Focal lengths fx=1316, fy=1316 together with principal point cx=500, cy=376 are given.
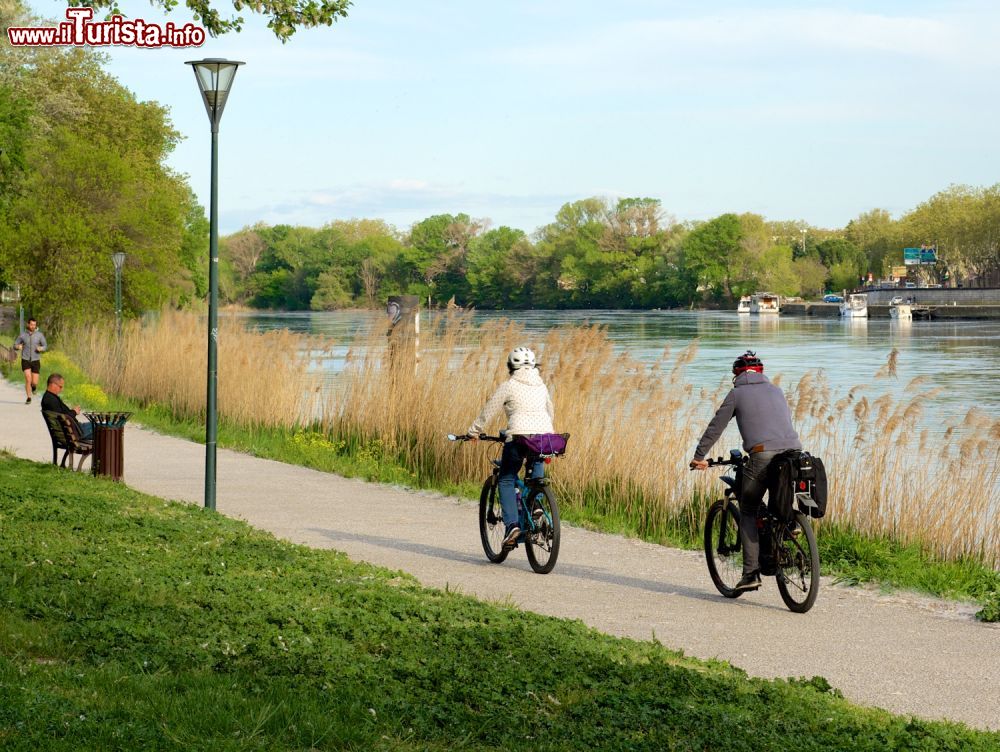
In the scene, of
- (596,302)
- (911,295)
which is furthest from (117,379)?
(596,302)

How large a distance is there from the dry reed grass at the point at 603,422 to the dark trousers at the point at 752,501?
9.56ft

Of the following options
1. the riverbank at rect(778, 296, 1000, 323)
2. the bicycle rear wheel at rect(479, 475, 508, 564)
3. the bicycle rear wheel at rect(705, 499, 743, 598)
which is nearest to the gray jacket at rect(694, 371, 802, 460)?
the bicycle rear wheel at rect(705, 499, 743, 598)

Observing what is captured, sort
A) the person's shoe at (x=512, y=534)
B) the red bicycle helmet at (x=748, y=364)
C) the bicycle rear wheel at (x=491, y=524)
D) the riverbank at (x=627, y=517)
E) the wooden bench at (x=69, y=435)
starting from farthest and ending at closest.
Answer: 1. the wooden bench at (x=69, y=435)
2. the bicycle rear wheel at (x=491, y=524)
3. the riverbank at (x=627, y=517)
4. the person's shoe at (x=512, y=534)
5. the red bicycle helmet at (x=748, y=364)

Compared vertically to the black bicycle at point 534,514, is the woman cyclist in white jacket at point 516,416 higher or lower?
higher

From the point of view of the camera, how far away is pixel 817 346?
65.7 meters

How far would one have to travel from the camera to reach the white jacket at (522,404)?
8.95 metres

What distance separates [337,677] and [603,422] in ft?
26.2

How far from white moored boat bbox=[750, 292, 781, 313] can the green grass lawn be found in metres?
128

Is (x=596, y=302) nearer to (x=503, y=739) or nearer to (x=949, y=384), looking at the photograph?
(x=949, y=384)

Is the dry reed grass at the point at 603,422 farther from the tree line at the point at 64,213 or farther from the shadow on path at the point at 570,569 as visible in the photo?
the tree line at the point at 64,213

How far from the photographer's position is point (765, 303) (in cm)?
13325

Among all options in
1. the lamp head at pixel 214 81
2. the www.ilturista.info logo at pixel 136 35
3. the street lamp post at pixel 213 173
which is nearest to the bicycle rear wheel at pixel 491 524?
the street lamp post at pixel 213 173

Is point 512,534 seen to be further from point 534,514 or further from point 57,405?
point 57,405

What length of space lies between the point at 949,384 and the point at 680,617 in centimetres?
3197
